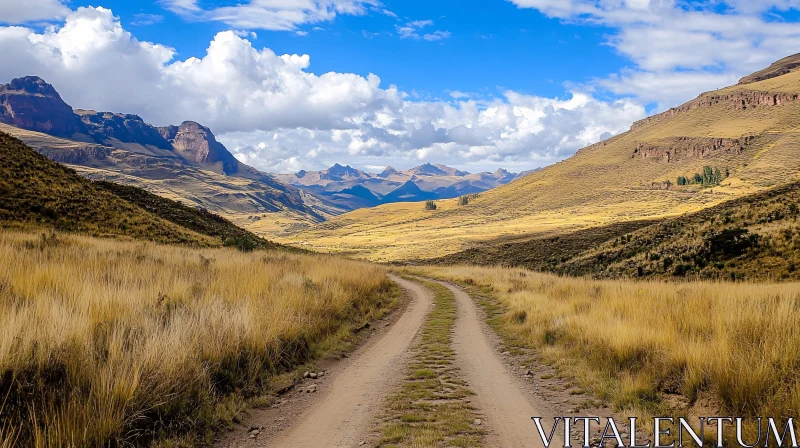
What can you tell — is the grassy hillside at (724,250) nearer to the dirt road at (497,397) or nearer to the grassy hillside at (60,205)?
the dirt road at (497,397)

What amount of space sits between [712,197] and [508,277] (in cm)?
11515

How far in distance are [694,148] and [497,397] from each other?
22115 centimetres

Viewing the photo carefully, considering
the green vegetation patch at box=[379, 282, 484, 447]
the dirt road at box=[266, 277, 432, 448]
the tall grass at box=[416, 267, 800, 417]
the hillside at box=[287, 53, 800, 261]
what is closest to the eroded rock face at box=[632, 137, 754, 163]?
the hillside at box=[287, 53, 800, 261]

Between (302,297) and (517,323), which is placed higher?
(302,297)

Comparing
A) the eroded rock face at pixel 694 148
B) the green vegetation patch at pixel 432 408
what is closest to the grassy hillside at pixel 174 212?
the green vegetation patch at pixel 432 408

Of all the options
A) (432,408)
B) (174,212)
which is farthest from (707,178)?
(432,408)

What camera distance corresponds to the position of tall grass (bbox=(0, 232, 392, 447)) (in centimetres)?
404

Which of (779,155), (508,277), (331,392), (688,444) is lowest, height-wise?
(508,277)

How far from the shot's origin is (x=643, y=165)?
632ft

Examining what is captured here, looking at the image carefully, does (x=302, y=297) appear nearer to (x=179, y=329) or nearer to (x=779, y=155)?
(x=179, y=329)

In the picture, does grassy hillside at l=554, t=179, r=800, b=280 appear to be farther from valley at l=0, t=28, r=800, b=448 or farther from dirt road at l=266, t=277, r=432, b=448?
dirt road at l=266, t=277, r=432, b=448

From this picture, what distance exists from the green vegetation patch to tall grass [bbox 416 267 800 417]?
2141 mm

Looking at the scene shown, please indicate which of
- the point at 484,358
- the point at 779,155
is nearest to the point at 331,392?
the point at 484,358

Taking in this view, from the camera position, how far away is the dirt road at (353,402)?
486 centimetres
